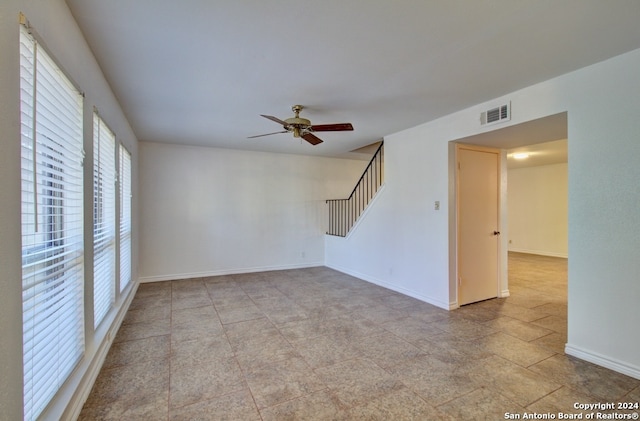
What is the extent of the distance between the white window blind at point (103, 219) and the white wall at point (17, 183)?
351 mm

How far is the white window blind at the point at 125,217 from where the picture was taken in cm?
388

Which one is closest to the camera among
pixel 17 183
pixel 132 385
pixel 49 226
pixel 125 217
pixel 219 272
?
pixel 17 183

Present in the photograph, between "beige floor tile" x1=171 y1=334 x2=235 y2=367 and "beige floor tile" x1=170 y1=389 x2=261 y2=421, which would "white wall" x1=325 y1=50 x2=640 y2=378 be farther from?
"beige floor tile" x1=171 y1=334 x2=235 y2=367

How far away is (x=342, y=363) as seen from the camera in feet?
8.52

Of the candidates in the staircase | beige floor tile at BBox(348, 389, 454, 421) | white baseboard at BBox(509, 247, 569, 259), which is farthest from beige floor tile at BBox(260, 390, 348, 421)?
white baseboard at BBox(509, 247, 569, 259)

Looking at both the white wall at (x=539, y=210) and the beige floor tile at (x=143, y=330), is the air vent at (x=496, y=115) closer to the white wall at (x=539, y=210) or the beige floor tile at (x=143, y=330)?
the beige floor tile at (x=143, y=330)

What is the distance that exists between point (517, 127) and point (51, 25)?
12.9 feet

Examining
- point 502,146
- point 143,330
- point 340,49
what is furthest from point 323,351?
point 502,146

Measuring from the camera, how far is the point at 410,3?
1.80 metres

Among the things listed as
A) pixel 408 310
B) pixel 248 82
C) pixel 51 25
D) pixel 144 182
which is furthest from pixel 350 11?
pixel 144 182

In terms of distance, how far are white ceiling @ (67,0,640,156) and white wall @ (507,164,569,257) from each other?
257 inches

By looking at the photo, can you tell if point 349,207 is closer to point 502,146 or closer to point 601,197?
point 502,146

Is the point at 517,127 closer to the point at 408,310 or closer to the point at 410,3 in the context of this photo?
the point at 410,3

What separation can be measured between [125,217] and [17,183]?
316 centimetres
